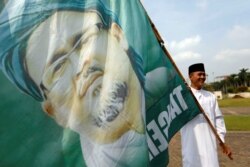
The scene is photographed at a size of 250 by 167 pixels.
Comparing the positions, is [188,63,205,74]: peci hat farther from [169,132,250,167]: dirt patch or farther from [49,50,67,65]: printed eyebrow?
→ [169,132,250,167]: dirt patch

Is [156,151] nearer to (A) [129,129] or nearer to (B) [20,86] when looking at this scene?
(A) [129,129]

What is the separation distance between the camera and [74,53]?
3.01 meters

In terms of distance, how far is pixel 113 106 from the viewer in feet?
10.3

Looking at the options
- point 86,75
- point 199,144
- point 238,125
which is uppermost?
Answer: point 86,75

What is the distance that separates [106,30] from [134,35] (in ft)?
1.08

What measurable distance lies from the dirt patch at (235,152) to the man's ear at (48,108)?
651 cm

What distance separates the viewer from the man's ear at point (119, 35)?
326 cm

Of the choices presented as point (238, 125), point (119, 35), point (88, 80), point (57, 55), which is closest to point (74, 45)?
point (57, 55)

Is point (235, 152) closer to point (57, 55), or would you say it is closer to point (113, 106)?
point (113, 106)

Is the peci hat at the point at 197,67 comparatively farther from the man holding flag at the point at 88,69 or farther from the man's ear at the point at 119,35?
the man's ear at the point at 119,35

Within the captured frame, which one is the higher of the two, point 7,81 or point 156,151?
point 7,81

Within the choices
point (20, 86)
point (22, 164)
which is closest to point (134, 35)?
point (20, 86)

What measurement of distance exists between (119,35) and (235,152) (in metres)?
8.25

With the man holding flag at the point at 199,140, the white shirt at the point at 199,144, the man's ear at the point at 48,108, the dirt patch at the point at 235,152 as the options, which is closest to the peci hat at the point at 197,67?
the man holding flag at the point at 199,140
